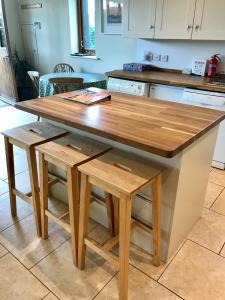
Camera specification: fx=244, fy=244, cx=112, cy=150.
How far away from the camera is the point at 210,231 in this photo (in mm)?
1911

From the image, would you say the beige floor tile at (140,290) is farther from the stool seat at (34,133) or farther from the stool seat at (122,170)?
the stool seat at (34,133)

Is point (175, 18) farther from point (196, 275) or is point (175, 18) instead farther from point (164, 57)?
point (196, 275)

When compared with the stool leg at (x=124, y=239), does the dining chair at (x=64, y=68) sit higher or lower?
higher

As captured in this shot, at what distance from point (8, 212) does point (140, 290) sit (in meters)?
1.25

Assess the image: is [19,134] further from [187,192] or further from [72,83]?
[72,83]

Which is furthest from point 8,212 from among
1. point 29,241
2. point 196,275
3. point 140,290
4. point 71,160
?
point 196,275

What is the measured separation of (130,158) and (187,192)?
480mm

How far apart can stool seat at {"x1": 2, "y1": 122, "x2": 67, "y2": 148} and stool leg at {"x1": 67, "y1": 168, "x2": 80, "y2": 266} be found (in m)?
0.39

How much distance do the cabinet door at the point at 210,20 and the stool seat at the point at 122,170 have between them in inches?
76.4

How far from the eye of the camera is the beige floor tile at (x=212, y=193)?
2231mm

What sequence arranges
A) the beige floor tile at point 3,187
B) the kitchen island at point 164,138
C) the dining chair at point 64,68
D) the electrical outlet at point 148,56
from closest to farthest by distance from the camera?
the kitchen island at point 164,138
the beige floor tile at point 3,187
the electrical outlet at point 148,56
the dining chair at point 64,68

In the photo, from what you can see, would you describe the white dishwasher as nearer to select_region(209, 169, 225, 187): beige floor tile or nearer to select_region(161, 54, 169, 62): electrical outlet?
select_region(209, 169, 225, 187): beige floor tile

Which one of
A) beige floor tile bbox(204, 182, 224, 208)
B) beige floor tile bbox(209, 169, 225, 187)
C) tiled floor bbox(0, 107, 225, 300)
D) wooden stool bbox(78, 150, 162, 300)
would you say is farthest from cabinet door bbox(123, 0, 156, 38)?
tiled floor bbox(0, 107, 225, 300)

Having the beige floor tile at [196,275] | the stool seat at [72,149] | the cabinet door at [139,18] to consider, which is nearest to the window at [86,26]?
the cabinet door at [139,18]
